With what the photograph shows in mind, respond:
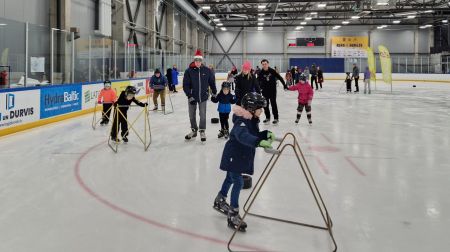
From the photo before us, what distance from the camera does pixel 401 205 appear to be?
A: 420 centimetres

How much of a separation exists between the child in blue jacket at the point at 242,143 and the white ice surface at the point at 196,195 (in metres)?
0.24

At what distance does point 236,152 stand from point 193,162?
9.27ft

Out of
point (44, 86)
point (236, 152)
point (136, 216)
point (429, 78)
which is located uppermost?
point (429, 78)

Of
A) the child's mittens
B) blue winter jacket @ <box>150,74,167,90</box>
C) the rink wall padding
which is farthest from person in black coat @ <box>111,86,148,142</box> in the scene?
blue winter jacket @ <box>150,74,167,90</box>

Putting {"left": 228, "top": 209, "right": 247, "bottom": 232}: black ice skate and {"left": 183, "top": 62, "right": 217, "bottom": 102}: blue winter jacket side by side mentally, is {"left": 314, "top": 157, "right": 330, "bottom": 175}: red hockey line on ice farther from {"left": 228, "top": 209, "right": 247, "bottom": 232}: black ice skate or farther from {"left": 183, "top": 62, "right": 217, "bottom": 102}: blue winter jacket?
{"left": 183, "top": 62, "right": 217, "bottom": 102}: blue winter jacket

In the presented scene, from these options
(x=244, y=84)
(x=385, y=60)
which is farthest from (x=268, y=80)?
(x=385, y=60)

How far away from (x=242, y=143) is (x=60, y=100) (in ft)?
30.5

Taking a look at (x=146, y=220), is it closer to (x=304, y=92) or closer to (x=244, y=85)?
(x=244, y=85)

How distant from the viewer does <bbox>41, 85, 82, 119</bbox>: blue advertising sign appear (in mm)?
10344

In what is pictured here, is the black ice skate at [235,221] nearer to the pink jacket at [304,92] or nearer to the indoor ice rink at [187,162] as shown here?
the indoor ice rink at [187,162]

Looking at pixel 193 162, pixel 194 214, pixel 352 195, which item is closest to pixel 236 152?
pixel 194 214

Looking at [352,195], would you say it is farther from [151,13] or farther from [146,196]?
[151,13]

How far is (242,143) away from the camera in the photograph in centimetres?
323

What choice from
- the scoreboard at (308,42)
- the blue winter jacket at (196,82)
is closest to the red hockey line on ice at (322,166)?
the blue winter jacket at (196,82)
